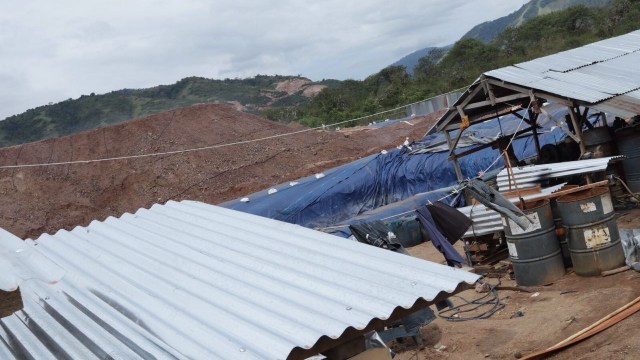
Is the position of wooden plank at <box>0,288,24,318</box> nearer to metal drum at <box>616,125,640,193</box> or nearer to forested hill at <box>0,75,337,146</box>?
metal drum at <box>616,125,640,193</box>

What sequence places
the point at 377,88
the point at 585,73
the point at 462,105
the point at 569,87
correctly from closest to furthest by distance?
1. the point at 569,87
2. the point at 585,73
3. the point at 462,105
4. the point at 377,88

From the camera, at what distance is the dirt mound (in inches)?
1054

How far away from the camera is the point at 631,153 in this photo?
12781 millimetres

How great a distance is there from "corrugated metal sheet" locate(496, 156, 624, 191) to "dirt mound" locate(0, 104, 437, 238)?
16.2m

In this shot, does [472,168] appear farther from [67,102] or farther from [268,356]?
[67,102]

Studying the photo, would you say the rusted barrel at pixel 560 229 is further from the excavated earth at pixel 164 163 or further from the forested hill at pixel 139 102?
the forested hill at pixel 139 102

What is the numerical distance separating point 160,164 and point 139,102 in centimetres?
4767

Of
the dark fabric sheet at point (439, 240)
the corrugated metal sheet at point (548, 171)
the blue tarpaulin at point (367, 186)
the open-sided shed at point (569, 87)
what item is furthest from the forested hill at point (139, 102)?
the dark fabric sheet at point (439, 240)

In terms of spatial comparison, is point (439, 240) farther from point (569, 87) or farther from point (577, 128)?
point (569, 87)

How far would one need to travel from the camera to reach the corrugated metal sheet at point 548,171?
35.0 feet

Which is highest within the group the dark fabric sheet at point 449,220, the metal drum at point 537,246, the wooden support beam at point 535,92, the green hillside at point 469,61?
the green hillside at point 469,61

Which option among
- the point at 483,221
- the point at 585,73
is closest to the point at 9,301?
the point at 483,221

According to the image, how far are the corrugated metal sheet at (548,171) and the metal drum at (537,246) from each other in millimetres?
985

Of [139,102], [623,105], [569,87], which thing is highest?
[139,102]
